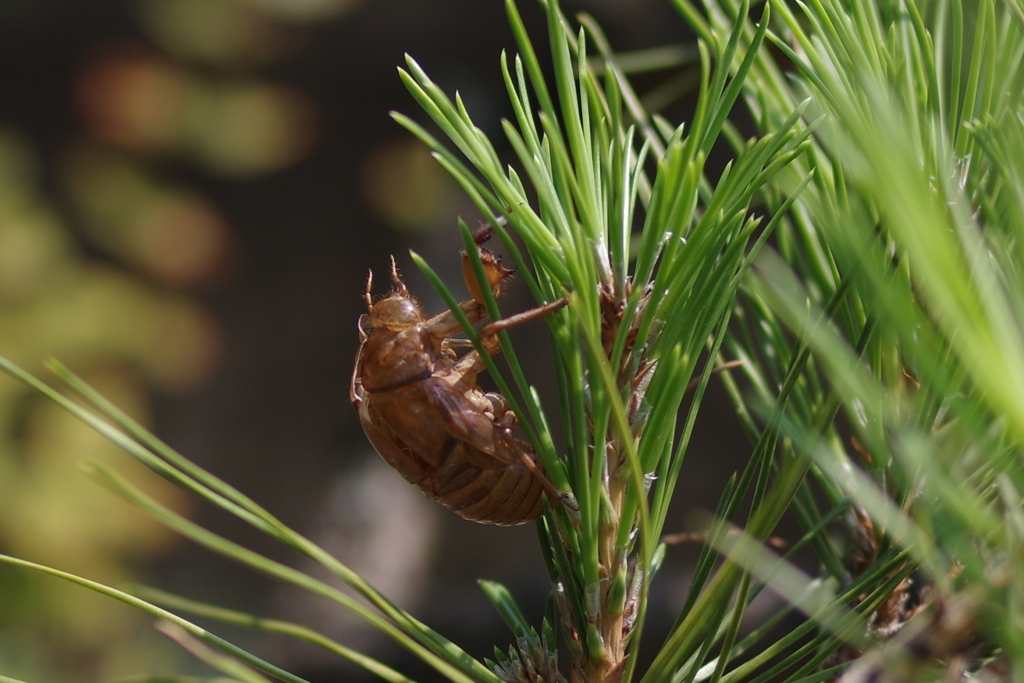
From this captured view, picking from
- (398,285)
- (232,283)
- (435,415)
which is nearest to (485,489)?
(435,415)

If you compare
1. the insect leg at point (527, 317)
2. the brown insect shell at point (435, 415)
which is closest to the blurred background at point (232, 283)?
the brown insect shell at point (435, 415)

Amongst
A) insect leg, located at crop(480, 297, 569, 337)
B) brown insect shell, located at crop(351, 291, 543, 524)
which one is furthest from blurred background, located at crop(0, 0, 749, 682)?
insect leg, located at crop(480, 297, 569, 337)

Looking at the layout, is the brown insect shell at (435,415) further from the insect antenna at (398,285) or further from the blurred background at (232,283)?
the blurred background at (232,283)

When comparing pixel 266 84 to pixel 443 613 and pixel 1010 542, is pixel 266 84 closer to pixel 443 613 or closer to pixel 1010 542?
pixel 443 613

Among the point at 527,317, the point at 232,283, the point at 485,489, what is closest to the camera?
the point at 527,317

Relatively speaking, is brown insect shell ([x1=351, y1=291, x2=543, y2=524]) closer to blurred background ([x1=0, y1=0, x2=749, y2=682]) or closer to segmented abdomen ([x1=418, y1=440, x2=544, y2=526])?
segmented abdomen ([x1=418, y1=440, x2=544, y2=526])

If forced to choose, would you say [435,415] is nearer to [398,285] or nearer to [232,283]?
[398,285]

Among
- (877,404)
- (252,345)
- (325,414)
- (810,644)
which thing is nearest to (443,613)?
(325,414)

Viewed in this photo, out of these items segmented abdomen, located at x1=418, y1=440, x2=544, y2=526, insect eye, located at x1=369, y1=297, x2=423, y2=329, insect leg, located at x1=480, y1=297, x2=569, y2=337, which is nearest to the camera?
insect leg, located at x1=480, y1=297, x2=569, y2=337
